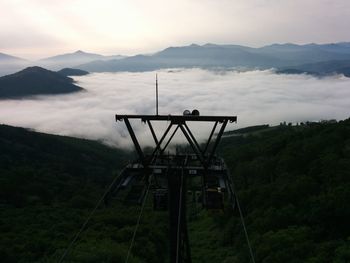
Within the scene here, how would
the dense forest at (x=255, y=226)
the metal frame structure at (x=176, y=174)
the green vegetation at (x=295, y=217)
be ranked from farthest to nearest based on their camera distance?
1. the dense forest at (x=255, y=226)
2. the green vegetation at (x=295, y=217)
3. the metal frame structure at (x=176, y=174)

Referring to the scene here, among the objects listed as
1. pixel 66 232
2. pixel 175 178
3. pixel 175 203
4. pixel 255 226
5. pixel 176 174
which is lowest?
pixel 66 232

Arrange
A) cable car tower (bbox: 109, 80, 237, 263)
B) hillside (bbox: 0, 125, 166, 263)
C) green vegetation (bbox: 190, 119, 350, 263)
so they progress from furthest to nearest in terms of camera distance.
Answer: hillside (bbox: 0, 125, 166, 263) → green vegetation (bbox: 190, 119, 350, 263) → cable car tower (bbox: 109, 80, 237, 263)

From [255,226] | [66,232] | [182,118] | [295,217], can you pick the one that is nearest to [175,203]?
[182,118]

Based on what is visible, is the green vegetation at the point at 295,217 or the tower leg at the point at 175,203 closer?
the tower leg at the point at 175,203

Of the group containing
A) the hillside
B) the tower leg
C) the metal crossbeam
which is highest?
the metal crossbeam

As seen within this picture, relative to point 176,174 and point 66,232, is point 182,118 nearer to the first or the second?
point 176,174

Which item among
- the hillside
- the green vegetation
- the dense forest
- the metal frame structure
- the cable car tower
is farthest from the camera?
the hillside

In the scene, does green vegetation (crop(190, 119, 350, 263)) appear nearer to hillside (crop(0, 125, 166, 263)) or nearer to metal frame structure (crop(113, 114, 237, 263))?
hillside (crop(0, 125, 166, 263))

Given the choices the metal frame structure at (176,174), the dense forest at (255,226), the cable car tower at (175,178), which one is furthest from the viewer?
the dense forest at (255,226)

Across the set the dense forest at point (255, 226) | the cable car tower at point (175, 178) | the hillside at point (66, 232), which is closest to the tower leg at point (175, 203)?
the cable car tower at point (175, 178)

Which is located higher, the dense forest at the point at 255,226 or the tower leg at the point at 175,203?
the tower leg at the point at 175,203

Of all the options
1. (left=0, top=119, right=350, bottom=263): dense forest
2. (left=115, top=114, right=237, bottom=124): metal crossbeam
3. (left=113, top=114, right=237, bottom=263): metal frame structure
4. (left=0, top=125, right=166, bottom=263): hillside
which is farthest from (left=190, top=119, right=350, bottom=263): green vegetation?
(left=115, top=114, right=237, bottom=124): metal crossbeam

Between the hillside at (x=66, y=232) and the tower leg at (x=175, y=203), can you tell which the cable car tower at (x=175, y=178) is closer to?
the tower leg at (x=175, y=203)
